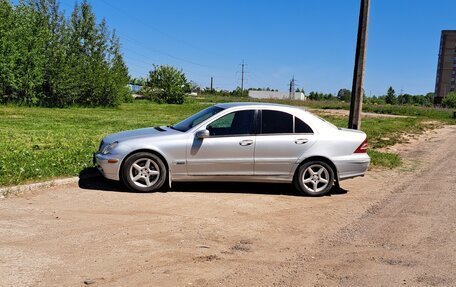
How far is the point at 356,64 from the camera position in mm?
11820

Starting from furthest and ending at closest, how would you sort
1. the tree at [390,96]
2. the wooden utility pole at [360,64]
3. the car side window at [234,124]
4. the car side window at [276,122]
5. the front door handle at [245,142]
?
1. the tree at [390,96]
2. the wooden utility pole at [360,64]
3. the car side window at [276,122]
4. the car side window at [234,124]
5. the front door handle at [245,142]

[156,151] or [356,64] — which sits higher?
[356,64]

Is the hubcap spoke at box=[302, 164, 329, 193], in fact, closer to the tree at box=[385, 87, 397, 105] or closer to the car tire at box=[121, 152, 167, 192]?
the car tire at box=[121, 152, 167, 192]

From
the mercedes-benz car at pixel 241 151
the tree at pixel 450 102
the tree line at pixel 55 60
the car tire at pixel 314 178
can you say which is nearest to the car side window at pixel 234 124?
the mercedes-benz car at pixel 241 151

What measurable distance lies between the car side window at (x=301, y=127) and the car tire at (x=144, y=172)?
2.34 metres

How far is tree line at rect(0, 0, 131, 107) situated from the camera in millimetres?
33594

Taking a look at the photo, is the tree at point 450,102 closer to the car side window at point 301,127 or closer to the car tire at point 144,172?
the car side window at point 301,127

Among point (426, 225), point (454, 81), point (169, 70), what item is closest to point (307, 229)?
point (426, 225)

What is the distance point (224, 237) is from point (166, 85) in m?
60.2

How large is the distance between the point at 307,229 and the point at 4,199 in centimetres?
421

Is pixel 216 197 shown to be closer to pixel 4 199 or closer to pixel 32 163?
pixel 4 199

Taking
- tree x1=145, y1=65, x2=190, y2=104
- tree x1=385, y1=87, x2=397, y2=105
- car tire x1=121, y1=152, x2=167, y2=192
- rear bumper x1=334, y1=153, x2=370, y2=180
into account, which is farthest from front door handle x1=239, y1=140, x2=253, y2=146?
tree x1=385, y1=87, x2=397, y2=105

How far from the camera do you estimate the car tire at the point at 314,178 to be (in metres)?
7.97

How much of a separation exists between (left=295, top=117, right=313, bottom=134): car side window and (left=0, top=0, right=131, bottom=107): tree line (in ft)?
97.4
